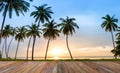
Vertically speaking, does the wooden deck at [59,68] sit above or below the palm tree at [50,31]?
below

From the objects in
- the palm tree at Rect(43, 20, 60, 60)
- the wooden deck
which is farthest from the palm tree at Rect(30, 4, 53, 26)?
the wooden deck

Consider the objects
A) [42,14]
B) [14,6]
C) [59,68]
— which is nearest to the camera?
[59,68]

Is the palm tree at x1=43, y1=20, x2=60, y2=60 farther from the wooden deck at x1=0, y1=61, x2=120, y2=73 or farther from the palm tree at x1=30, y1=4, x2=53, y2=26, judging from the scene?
the wooden deck at x1=0, y1=61, x2=120, y2=73

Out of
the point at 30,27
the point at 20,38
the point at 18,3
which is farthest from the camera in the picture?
the point at 20,38

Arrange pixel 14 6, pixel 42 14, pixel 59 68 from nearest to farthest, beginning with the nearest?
pixel 59 68 < pixel 14 6 < pixel 42 14

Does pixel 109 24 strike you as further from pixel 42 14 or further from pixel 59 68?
pixel 59 68

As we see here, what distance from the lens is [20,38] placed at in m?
59.2

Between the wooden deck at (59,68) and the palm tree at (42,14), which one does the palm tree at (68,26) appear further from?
the wooden deck at (59,68)

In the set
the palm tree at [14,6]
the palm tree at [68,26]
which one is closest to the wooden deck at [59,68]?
the palm tree at [14,6]

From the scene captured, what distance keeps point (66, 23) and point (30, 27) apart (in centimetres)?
886

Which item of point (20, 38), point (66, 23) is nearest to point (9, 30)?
point (20, 38)

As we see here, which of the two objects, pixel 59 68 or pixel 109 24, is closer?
pixel 59 68

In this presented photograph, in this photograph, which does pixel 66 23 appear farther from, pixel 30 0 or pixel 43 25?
pixel 30 0

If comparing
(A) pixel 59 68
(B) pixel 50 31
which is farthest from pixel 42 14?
(A) pixel 59 68
